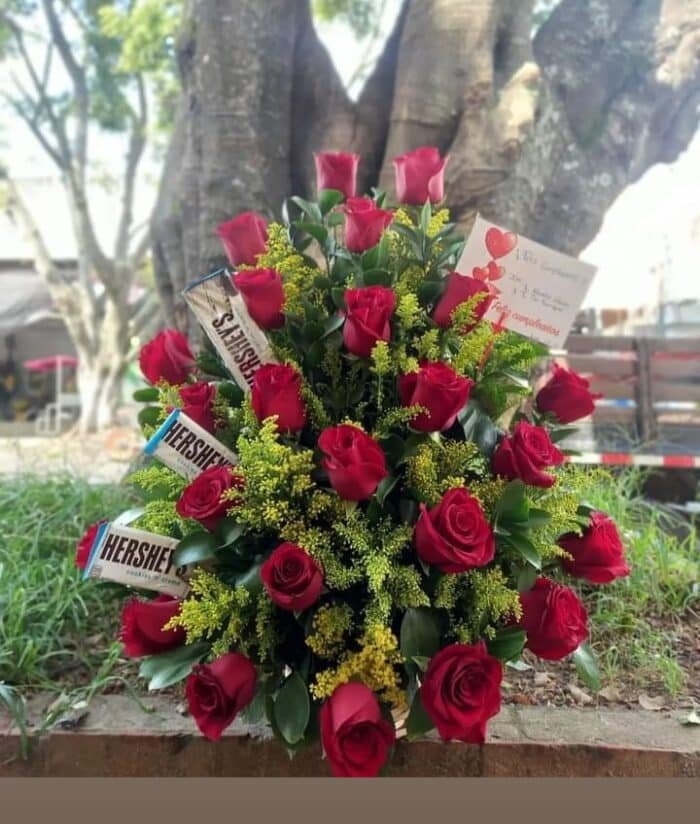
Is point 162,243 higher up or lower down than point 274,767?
higher up

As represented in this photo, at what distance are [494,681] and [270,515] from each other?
39 cm

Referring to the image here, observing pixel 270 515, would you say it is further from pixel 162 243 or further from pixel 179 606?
pixel 162 243

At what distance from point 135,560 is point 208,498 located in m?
0.19

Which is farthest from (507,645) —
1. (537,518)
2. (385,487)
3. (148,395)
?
(148,395)

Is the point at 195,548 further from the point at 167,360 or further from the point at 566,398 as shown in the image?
the point at 566,398

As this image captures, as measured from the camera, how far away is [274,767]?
1324mm

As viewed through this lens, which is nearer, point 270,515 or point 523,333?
point 270,515

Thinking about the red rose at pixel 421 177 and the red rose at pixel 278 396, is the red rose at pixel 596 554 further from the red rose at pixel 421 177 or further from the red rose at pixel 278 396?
the red rose at pixel 421 177

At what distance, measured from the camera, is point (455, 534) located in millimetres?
958

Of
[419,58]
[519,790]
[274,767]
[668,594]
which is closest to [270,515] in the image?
[274,767]

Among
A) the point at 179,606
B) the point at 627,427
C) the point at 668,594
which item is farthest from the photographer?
the point at 627,427

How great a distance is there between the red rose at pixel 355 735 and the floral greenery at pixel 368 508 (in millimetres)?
42

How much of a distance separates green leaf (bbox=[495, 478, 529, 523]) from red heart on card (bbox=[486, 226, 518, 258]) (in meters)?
0.46

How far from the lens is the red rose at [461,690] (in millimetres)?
940
